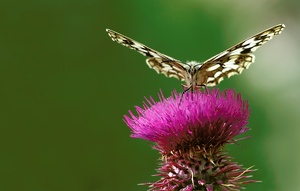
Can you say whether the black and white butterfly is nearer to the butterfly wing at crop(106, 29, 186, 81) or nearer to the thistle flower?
the butterfly wing at crop(106, 29, 186, 81)

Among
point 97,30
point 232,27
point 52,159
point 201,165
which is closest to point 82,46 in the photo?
point 97,30

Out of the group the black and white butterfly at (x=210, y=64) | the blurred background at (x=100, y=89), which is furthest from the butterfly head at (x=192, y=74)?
the blurred background at (x=100, y=89)

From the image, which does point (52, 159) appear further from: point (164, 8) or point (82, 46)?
point (164, 8)

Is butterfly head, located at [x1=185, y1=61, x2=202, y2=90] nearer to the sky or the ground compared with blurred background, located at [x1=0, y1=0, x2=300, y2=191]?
nearer to the ground

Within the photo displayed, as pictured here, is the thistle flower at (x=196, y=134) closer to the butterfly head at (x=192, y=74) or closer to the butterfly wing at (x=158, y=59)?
the butterfly head at (x=192, y=74)

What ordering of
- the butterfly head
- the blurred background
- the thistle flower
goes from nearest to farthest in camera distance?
1. the thistle flower
2. the butterfly head
3. the blurred background

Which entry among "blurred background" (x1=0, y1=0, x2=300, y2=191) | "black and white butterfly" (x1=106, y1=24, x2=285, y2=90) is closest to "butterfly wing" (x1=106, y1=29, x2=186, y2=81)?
"black and white butterfly" (x1=106, y1=24, x2=285, y2=90)

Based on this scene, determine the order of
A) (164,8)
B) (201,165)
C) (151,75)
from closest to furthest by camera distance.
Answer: (201,165) → (151,75) → (164,8)

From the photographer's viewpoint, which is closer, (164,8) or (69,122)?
(69,122)
